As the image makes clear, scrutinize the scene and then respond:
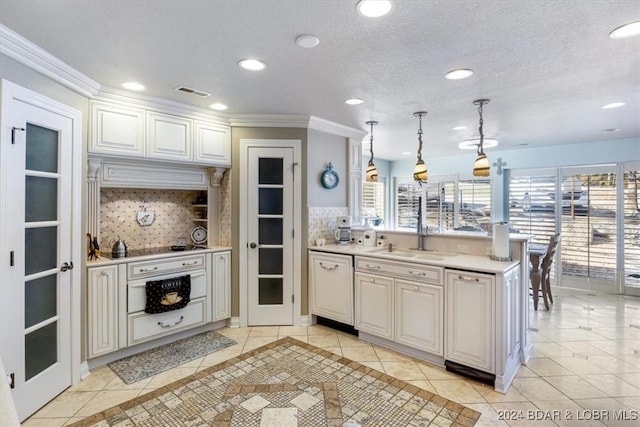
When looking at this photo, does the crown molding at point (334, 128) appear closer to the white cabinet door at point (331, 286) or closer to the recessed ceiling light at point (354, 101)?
the recessed ceiling light at point (354, 101)

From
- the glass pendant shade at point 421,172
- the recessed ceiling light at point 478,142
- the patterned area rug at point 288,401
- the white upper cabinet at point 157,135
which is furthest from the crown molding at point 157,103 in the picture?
the recessed ceiling light at point 478,142

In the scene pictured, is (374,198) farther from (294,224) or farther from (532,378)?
(532,378)

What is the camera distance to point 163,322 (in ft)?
11.0

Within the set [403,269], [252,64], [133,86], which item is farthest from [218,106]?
[403,269]

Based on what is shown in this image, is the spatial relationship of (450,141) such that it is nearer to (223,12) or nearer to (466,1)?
(466,1)

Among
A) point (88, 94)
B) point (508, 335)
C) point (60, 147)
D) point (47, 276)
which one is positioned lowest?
point (508, 335)

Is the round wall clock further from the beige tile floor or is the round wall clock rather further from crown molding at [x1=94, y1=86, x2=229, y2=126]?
the beige tile floor

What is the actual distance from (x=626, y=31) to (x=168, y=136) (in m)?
3.59

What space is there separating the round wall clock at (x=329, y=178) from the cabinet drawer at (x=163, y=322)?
1920 millimetres

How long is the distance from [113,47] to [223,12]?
0.92 metres

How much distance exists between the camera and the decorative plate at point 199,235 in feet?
13.3

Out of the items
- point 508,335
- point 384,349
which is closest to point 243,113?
point 384,349

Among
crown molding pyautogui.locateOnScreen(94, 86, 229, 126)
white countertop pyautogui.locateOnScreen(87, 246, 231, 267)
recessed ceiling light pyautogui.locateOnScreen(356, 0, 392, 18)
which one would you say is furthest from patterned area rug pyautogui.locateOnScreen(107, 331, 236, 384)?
recessed ceiling light pyautogui.locateOnScreen(356, 0, 392, 18)

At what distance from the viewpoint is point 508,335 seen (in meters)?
2.66
